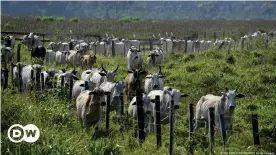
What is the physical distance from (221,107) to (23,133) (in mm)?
5122

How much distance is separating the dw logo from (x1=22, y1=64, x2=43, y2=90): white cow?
6.45 meters

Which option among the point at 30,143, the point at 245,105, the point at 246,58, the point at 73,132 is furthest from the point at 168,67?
the point at 30,143

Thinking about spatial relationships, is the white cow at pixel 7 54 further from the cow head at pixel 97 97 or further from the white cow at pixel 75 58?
the cow head at pixel 97 97

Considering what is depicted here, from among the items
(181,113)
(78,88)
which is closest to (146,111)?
(181,113)

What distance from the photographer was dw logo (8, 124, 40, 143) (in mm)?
7164

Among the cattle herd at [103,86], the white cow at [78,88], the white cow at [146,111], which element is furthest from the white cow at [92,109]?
the white cow at [78,88]

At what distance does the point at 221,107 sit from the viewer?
10383 mm

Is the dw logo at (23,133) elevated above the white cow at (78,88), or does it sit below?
above

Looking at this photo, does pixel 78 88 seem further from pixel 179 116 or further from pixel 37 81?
pixel 179 116

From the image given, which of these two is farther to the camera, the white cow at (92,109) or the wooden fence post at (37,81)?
the wooden fence post at (37,81)

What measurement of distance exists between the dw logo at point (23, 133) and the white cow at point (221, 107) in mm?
4309

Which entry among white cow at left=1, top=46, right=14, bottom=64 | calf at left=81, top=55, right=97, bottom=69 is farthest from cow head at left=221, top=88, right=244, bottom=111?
white cow at left=1, top=46, right=14, bottom=64

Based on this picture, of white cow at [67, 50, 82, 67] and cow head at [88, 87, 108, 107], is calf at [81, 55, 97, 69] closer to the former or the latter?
white cow at [67, 50, 82, 67]

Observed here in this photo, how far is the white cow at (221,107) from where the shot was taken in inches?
397
